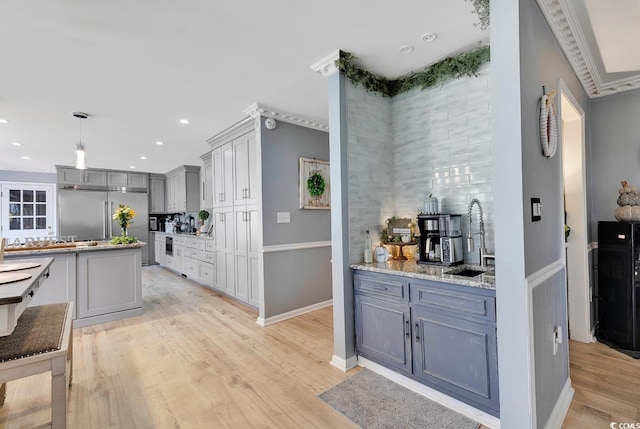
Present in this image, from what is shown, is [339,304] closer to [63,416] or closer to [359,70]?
[63,416]

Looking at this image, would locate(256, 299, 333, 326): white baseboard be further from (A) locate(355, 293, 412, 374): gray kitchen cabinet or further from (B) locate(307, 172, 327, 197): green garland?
(B) locate(307, 172, 327, 197): green garland

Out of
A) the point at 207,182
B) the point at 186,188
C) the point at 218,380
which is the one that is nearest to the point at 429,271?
the point at 218,380

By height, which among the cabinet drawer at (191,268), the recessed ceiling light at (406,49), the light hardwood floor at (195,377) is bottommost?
the light hardwood floor at (195,377)

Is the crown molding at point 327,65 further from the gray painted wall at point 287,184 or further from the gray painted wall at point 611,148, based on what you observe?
the gray painted wall at point 611,148

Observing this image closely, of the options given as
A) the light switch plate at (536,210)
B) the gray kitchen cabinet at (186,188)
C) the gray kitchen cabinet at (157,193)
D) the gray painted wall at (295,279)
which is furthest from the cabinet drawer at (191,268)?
the light switch plate at (536,210)

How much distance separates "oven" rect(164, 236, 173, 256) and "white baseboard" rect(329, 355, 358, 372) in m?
5.57

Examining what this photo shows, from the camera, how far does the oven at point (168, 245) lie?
6.75m

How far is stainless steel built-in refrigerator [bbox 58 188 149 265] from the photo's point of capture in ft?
21.5

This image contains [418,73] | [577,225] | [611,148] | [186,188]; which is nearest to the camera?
[418,73]

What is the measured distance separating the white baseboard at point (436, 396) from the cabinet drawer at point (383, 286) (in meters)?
0.59

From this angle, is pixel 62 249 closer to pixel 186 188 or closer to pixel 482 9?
pixel 186 188

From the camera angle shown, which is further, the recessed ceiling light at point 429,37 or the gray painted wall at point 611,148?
the gray painted wall at point 611,148

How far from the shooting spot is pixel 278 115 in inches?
141

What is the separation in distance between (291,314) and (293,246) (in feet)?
2.83
